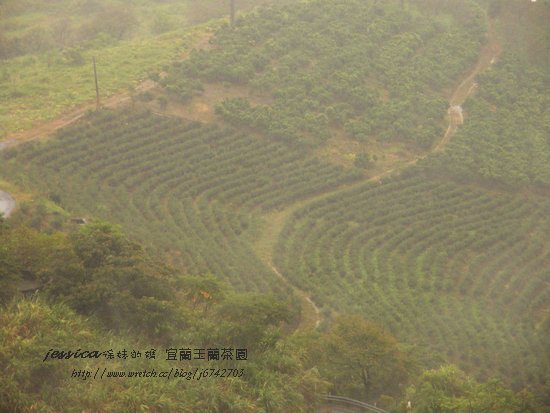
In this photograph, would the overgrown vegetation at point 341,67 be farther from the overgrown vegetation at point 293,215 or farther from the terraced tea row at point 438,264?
the terraced tea row at point 438,264

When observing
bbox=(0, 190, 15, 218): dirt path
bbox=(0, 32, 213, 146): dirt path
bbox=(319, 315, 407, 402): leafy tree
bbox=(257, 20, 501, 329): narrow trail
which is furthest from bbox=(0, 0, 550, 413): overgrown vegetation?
bbox=(0, 32, 213, 146): dirt path

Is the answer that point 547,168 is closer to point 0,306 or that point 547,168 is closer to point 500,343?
point 500,343

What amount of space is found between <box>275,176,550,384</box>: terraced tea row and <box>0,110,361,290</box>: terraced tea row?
2.32 metres

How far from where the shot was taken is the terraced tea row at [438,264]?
1156 inches

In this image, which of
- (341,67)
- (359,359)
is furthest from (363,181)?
(359,359)

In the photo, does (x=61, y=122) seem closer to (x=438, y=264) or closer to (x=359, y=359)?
(x=438, y=264)

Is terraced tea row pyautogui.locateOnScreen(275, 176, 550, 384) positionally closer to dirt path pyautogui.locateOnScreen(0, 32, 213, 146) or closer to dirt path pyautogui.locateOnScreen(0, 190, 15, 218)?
dirt path pyautogui.locateOnScreen(0, 190, 15, 218)

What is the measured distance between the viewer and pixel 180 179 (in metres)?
36.6

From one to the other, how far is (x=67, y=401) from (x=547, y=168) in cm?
3497

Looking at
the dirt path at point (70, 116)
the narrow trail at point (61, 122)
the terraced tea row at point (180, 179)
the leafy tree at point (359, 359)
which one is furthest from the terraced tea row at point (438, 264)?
the dirt path at point (70, 116)

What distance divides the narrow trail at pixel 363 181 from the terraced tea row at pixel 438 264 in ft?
1.64

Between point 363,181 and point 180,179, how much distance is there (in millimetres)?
11342

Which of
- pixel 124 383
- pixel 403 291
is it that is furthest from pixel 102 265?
pixel 403 291

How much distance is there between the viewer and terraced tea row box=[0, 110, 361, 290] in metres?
31.8
